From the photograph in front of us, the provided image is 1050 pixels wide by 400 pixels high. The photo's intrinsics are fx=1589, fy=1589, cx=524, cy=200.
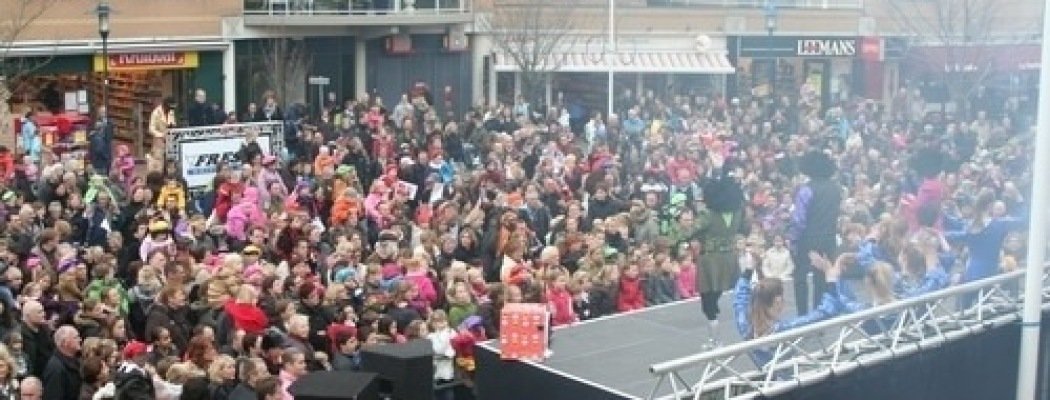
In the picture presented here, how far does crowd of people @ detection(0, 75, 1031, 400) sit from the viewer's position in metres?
11.2

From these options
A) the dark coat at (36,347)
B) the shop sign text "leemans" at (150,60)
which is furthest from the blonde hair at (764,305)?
the shop sign text "leemans" at (150,60)

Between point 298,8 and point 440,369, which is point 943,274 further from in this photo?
point 298,8

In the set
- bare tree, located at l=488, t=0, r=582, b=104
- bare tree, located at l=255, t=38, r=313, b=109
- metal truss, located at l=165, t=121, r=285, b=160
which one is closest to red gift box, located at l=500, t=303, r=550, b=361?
metal truss, located at l=165, t=121, r=285, b=160

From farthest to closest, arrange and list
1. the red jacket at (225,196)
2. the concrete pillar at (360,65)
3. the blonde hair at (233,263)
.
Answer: the concrete pillar at (360,65)
the red jacket at (225,196)
the blonde hair at (233,263)

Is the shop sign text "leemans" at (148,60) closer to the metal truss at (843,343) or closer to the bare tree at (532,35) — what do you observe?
the bare tree at (532,35)

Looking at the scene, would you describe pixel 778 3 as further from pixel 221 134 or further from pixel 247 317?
pixel 247 317

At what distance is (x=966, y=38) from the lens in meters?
39.8

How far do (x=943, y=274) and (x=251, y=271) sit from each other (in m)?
5.72

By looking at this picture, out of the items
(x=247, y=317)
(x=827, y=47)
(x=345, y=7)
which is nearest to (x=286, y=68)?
(x=345, y=7)

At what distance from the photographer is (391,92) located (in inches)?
1479

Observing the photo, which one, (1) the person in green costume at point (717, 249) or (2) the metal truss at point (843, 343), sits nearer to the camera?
(2) the metal truss at point (843, 343)

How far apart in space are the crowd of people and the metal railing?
390 inches

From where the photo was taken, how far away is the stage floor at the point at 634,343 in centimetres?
1138

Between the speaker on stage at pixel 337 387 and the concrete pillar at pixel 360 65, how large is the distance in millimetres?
28347
